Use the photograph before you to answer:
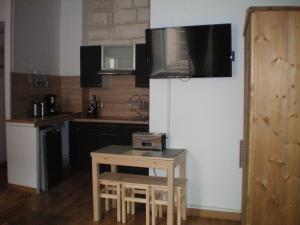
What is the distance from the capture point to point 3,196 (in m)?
3.75

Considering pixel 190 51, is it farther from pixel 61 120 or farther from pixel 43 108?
pixel 43 108

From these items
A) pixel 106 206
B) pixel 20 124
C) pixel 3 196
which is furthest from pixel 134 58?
pixel 3 196

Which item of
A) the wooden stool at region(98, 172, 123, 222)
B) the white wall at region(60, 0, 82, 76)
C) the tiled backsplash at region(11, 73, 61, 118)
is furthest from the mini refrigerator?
the white wall at region(60, 0, 82, 76)

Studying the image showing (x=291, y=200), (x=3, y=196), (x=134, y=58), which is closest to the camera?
(x=291, y=200)

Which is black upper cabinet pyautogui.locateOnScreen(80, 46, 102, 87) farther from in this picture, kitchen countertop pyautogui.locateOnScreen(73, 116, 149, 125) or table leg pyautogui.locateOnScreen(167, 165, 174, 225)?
table leg pyautogui.locateOnScreen(167, 165, 174, 225)

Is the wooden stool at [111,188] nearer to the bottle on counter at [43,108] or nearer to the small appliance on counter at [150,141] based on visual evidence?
the small appliance on counter at [150,141]

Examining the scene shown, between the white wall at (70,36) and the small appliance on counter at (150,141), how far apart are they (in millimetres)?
2449

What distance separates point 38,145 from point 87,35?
2.19 metres

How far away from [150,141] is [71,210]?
1.20 m

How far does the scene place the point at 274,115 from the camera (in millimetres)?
1992

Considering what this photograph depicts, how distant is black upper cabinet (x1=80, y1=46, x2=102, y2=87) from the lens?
476 centimetres

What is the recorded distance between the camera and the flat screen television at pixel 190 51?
2.98m

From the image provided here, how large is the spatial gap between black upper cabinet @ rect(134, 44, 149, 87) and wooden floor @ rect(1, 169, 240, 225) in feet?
5.54

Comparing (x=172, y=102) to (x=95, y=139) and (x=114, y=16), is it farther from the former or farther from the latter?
(x=114, y=16)
